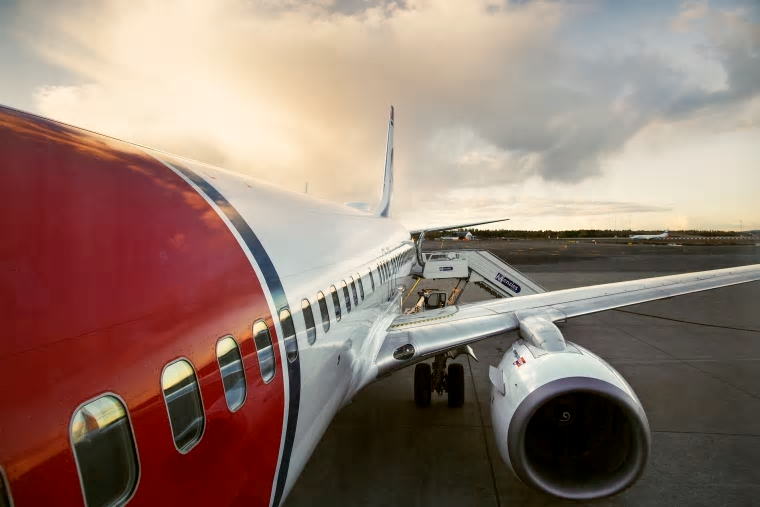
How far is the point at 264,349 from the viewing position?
9.13 ft

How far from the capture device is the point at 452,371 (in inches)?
302

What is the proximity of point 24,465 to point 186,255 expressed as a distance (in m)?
1.17

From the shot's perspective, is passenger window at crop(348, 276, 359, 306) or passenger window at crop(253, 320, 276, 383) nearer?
passenger window at crop(253, 320, 276, 383)

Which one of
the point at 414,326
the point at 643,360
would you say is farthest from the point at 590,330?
the point at 414,326

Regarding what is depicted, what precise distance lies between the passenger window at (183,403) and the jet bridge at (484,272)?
39.7 ft

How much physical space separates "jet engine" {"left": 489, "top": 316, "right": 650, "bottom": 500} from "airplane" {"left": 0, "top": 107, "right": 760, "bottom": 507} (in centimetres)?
2

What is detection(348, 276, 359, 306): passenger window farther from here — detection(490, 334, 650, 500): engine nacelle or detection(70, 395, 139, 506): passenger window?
detection(70, 395, 139, 506): passenger window

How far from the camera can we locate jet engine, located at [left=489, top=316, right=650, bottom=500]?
4.10 meters

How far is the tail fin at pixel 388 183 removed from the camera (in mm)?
17250

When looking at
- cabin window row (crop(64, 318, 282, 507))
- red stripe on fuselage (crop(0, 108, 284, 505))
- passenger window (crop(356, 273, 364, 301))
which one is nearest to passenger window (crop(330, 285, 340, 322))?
passenger window (crop(356, 273, 364, 301))

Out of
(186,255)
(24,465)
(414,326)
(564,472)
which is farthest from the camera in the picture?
(414,326)

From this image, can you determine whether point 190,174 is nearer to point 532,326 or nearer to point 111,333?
point 111,333

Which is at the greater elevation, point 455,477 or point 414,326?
point 414,326

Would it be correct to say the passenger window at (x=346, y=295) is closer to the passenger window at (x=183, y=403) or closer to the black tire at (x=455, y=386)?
the passenger window at (x=183, y=403)
